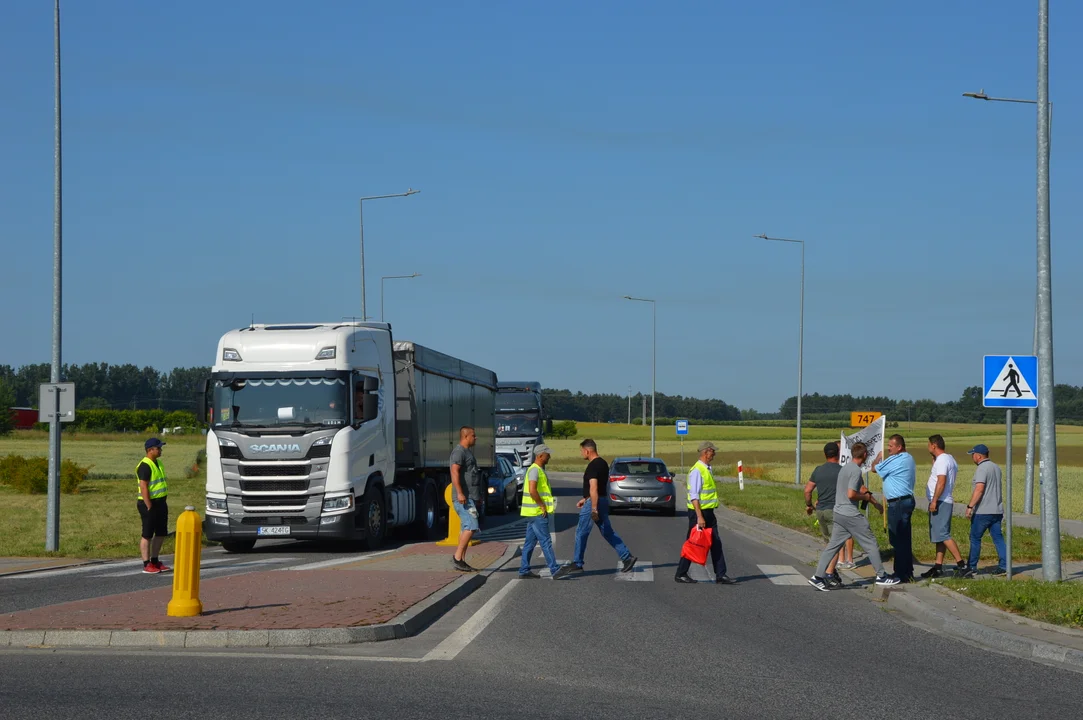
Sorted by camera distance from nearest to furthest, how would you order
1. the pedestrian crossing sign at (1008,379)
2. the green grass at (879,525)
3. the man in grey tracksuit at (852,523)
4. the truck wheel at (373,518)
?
the pedestrian crossing sign at (1008,379) → the man in grey tracksuit at (852,523) → the green grass at (879,525) → the truck wheel at (373,518)

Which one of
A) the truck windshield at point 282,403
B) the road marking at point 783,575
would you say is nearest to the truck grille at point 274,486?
the truck windshield at point 282,403

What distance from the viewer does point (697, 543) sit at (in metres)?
15.0

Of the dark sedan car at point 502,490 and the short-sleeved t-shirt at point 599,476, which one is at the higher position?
the short-sleeved t-shirt at point 599,476

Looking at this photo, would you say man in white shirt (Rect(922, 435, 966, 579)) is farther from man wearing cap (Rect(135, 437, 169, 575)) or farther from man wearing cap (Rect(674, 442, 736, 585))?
man wearing cap (Rect(135, 437, 169, 575))

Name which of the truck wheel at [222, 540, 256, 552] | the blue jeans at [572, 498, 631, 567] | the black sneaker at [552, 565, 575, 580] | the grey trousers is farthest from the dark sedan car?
the grey trousers

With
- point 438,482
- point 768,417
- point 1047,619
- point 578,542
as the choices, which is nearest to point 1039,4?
point 1047,619

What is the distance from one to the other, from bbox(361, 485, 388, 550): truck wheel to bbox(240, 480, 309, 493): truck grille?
1086 millimetres

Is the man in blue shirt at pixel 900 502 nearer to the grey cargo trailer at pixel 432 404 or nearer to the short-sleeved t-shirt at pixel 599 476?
the short-sleeved t-shirt at pixel 599 476

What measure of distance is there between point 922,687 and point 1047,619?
3276 millimetres

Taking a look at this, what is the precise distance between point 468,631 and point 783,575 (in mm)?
7025

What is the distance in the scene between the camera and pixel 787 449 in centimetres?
9288

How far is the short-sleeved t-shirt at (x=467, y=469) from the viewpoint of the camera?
53.6 ft

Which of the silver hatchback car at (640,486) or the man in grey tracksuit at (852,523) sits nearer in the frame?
the man in grey tracksuit at (852,523)

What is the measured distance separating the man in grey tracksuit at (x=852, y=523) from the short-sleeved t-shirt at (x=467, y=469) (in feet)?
15.8
